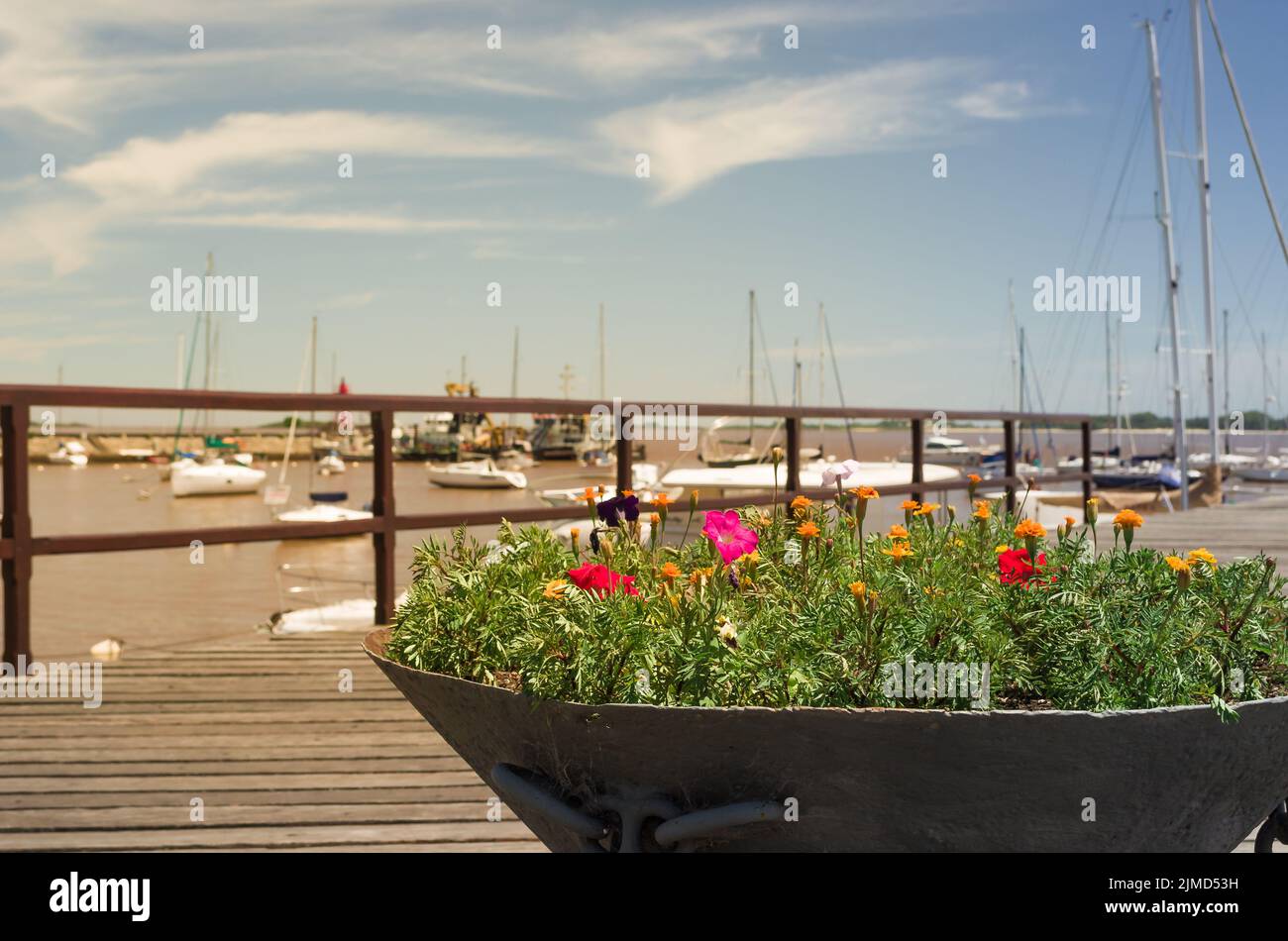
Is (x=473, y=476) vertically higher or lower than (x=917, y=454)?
lower

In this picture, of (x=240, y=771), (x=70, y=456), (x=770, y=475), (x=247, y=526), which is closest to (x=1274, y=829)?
(x=240, y=771)

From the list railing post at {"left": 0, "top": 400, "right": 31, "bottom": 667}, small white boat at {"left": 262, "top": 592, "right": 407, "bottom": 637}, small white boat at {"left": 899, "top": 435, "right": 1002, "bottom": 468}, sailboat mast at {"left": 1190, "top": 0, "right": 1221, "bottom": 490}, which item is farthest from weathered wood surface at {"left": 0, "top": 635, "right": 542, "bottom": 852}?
small white boat at {"left": 899, "top": 435, "right": 1002, "bottom": 468}

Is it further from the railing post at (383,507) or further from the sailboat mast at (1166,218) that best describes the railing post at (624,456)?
the sailboat mast at (1166,218)

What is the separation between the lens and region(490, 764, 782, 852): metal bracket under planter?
118cm

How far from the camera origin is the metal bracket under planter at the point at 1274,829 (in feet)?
4.75

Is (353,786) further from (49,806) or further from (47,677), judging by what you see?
(47,677)

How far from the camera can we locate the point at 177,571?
26781 mm

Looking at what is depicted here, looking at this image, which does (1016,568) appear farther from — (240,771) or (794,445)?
(794,445)

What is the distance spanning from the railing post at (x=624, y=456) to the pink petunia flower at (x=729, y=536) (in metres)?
3.80

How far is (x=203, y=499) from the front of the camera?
156 ft

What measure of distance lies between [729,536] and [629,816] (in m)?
0.44

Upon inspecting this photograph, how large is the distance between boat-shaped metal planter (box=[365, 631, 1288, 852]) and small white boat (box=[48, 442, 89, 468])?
9392cm

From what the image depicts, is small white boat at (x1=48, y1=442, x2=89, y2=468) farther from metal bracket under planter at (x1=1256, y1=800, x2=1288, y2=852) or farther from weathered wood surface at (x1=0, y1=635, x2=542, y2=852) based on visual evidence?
metal bracket under planter at (x1=1256, y1=800, x2=1288, y2=852)
